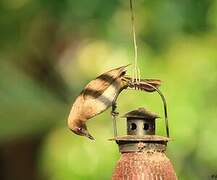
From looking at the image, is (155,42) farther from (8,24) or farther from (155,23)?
(8,24)

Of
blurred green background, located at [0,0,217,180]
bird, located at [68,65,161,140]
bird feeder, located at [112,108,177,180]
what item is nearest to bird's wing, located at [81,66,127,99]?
bird, located at [68,65,161,140]

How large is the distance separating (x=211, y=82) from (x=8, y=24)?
0.80 metres

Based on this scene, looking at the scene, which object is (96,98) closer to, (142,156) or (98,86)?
(98,86)

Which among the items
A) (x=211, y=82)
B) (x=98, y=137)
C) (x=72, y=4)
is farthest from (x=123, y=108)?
(x=72, y=4)

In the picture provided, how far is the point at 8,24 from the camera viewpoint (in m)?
3.39

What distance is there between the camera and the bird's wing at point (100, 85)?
2.08 m

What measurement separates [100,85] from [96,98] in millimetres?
32

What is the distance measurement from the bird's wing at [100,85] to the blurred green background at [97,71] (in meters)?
0.75

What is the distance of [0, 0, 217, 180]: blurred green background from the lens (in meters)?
2.94

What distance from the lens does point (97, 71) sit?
10.2ft

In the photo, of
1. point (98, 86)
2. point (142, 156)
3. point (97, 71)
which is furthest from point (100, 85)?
point (97, 71)

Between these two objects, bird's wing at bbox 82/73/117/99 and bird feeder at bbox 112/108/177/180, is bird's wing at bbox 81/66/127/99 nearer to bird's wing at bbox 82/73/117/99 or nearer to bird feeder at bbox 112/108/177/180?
bird's wing at bbox 82/73/117/99

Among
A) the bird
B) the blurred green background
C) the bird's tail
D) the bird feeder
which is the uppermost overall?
the blurred green background

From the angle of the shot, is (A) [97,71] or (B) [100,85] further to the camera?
(A) [97,71]
